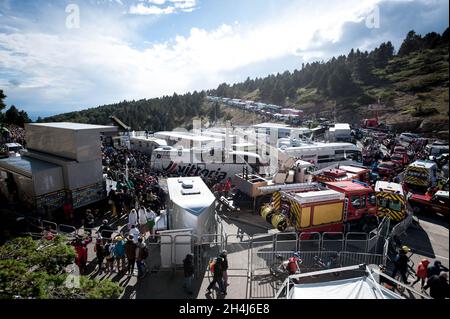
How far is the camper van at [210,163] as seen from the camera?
1841 centimetres

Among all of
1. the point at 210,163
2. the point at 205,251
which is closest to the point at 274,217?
the point at 205,251

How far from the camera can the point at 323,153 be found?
23188 mm

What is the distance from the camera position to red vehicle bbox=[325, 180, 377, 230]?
1194 cm

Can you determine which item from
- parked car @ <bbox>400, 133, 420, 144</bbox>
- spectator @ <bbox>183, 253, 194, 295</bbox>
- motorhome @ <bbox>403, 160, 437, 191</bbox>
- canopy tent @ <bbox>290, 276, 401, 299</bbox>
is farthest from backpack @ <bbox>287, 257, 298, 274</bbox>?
parked car @ <bbox>400, 133, 420, 144</bbox>

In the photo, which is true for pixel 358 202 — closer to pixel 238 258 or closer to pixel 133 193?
pixel 238 258

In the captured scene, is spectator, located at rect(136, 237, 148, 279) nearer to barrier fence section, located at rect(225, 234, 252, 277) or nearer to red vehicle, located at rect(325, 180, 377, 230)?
barrier fence section, located at rect(225, 234, 252, 277)

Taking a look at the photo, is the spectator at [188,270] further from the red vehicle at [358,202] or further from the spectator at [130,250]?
the red vehicle at [358,202]

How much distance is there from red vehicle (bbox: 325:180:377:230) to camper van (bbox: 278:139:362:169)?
28.0ft

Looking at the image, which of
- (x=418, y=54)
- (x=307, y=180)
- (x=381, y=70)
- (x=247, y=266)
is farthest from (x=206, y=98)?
(x=247, y=266)

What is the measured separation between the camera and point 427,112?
142ft

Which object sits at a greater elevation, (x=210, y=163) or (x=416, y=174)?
(x=210, y=163)

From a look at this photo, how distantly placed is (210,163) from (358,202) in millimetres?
9753

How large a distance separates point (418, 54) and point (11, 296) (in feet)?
317
